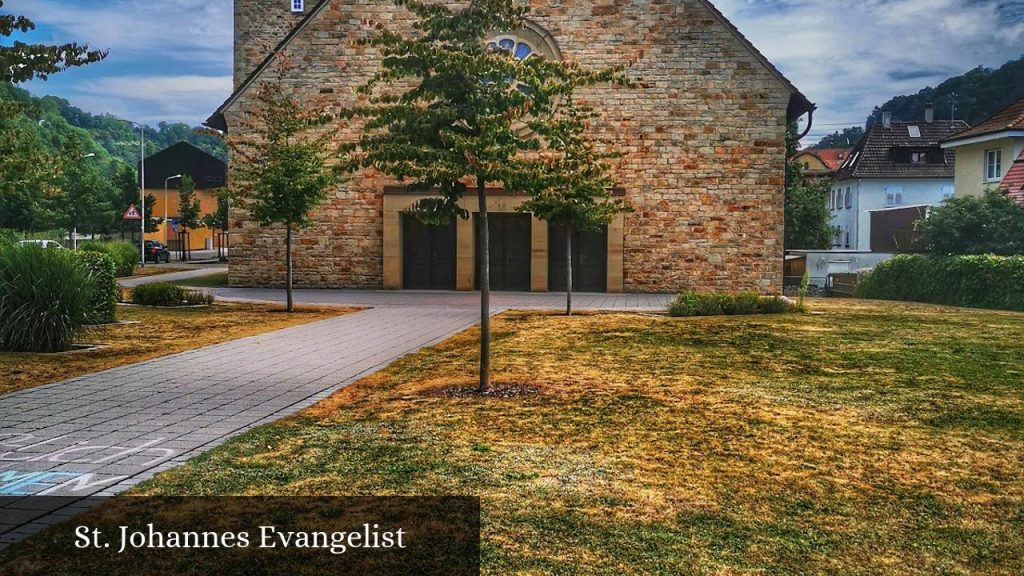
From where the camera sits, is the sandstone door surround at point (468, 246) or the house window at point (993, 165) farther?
the house window at point (993, 165)

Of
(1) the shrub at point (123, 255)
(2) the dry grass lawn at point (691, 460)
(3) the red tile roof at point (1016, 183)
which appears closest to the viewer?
(2) the dry grass lawn at point (691, 460)

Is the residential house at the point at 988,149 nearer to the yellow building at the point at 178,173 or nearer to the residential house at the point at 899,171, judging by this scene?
the residential house at the point at 899,171

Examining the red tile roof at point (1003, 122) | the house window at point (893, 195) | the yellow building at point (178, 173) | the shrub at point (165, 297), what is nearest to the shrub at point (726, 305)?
the shrub at point (165, 297)

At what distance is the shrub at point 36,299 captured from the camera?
13.5 metres

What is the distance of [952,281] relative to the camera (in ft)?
83.2

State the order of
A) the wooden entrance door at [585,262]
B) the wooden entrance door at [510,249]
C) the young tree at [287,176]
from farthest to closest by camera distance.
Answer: the wooden entrance door at [510,249] → the wooden entrance door at [585,262] → the young tree at [287,176]

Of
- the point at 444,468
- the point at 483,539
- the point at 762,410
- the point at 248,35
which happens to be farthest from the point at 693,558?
the point at 248,35

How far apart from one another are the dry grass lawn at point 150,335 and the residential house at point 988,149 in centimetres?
3177

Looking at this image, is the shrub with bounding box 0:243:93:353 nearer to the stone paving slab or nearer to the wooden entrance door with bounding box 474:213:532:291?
the stone paving slab

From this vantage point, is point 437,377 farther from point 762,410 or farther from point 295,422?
point 762,410

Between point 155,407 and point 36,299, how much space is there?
5.87 meters

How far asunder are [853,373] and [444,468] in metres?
6.78

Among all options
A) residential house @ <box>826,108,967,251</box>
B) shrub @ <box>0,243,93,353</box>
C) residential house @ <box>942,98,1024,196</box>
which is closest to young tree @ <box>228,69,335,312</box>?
shrub @ <box>0,243,93,353</box>

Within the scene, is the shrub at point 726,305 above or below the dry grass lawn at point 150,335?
above
